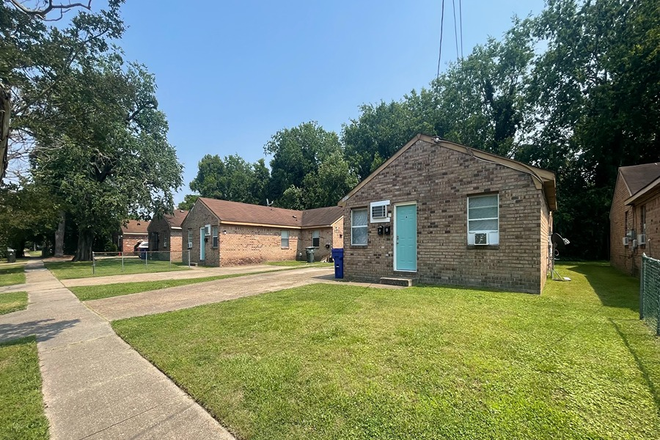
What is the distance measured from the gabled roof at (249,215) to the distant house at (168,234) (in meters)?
8.25

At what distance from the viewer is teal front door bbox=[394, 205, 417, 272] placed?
9539 millimetres

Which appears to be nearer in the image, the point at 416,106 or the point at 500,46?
the point at 500,46

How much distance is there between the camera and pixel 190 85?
15062 mm

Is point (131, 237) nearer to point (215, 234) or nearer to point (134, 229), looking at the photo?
point (134, 229)

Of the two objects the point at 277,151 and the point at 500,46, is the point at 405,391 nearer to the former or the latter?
the point at 500,46

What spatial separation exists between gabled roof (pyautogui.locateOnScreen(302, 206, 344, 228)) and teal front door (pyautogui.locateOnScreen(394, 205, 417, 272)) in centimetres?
1278

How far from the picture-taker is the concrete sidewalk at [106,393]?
2.47 m

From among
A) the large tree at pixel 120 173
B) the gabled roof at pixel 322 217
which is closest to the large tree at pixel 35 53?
the large tree at pixel 120 173

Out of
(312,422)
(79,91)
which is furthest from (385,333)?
(79,91)

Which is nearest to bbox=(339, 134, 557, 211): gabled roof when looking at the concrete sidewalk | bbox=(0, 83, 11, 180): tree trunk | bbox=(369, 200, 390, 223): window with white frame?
bbox=(369, 200, 390, 223): window with white frame

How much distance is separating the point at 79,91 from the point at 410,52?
8.55 metres

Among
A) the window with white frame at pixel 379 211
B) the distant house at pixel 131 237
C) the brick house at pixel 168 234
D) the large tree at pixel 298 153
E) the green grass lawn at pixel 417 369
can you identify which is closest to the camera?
the green grass lawn at pixel 417 369

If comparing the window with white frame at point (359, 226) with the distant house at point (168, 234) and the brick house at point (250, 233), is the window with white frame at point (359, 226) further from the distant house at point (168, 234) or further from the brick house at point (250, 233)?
the distant house at point (168, 234)

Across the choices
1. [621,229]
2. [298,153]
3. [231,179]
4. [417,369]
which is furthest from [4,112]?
[231,179]
